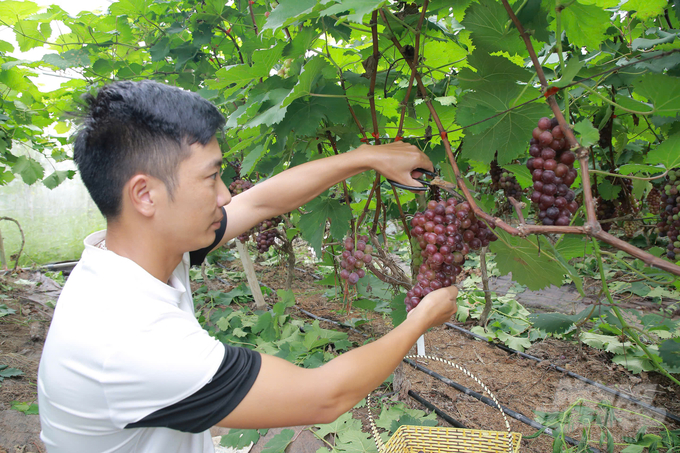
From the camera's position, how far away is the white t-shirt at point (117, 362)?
3.09ft

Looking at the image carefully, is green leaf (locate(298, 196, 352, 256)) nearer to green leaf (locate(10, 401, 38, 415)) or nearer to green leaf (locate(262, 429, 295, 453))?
green leaf (locate(262, 429, 295, 453))

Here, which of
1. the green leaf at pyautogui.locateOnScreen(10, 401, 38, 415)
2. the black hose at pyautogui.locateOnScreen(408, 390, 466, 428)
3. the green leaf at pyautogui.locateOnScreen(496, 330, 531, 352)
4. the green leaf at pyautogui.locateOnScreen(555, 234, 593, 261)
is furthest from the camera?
the green leaf at pyautogui.locateOnScreen(496, 330, 531, 352)

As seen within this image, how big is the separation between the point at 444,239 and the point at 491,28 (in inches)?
28.8

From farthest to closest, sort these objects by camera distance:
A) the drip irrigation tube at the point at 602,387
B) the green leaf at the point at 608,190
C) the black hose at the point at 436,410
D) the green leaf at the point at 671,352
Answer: the green leaf at the point at 608,190, the black hose at the point at 436,410, the drip irrigation tube at the point at 602,387, the green leaf at the point at 671,352

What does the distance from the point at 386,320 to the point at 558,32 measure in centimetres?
326

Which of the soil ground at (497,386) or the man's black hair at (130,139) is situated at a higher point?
the man's black hair at (130,139)

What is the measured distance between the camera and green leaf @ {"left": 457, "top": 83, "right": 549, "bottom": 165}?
4.60ft

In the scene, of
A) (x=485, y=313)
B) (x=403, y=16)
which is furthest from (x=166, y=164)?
(x=485, y=313)

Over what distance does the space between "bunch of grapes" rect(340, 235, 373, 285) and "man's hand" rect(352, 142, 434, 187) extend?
15.4 inches

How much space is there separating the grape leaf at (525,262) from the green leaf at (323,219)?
781 mm

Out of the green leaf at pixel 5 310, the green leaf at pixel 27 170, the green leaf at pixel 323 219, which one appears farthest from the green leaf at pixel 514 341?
the green leaf at pixel 27 170

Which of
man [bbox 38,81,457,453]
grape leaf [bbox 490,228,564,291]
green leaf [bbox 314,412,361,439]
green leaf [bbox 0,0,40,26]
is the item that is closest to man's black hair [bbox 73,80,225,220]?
man [bbox 38,81,457,453]

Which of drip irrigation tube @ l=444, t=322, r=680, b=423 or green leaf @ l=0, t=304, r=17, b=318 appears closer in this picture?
drip irrigation tube @ l=444, t=322, r=680, b=423

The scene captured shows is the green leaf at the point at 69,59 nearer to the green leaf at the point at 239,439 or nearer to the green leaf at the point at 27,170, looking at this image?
the green leaf at the point at 27,170
